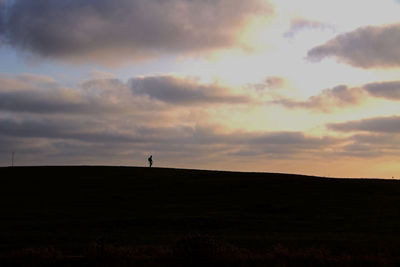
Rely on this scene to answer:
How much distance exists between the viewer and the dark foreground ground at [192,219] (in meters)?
19.7

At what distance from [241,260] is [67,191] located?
40408 mm

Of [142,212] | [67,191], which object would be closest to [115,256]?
[142,212]

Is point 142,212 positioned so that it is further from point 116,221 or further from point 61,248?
point 61,248

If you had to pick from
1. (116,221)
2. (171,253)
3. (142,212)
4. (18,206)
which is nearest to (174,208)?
(142,212)

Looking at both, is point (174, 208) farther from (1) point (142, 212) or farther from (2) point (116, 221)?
(2) point (116, 221)

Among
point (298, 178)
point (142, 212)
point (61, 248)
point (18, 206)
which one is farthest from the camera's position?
point (298, 178)

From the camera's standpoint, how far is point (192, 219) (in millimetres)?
38000

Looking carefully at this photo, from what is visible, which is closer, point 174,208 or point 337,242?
point 337,242

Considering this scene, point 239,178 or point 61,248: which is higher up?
point 239,178

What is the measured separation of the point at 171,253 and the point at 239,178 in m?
46.0

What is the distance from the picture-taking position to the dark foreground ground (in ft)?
64.6

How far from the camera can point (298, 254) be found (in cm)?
1981

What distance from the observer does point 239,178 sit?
216ft

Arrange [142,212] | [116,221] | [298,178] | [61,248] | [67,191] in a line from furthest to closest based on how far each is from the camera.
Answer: [298,178] → [67,191] → [142,212] → [116,221] → [61,248]
